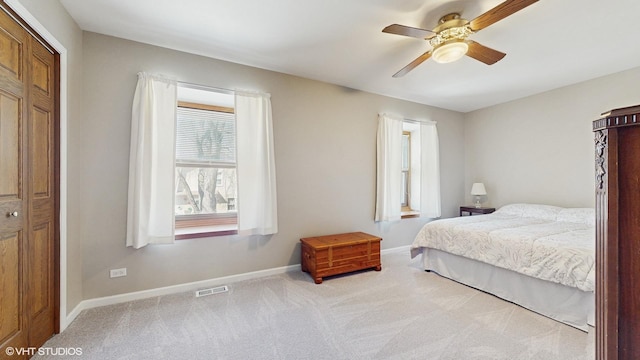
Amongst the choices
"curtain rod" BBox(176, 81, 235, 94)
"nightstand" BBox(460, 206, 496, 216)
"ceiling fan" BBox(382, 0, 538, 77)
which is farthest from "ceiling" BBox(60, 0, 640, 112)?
"nightstand" BBox(460, 206, 496, 216)

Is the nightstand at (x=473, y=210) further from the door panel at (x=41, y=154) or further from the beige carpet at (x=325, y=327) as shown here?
the door panel at (x=41, y=154)

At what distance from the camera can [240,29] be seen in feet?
8.01

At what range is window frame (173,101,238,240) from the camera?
2947 millimetres

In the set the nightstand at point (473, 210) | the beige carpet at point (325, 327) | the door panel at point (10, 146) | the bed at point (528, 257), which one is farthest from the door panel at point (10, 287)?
the nightstand at point (473, 210)

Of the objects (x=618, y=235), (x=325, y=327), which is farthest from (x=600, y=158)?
(x=325, y=327)

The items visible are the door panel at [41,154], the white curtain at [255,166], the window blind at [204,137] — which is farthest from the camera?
the window blind at [204,137]

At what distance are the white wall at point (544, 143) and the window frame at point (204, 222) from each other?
14.9ft

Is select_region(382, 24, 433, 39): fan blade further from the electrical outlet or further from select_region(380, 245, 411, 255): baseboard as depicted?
the electrical outlet

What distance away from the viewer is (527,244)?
2463 mm

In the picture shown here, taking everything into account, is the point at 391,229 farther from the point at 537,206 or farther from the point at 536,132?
the point at 536,132

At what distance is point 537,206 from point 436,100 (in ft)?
7.42

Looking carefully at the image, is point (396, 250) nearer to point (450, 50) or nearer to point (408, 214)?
point (408, 214)

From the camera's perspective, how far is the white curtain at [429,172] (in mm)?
4590

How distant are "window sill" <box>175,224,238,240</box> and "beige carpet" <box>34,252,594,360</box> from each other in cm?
62
